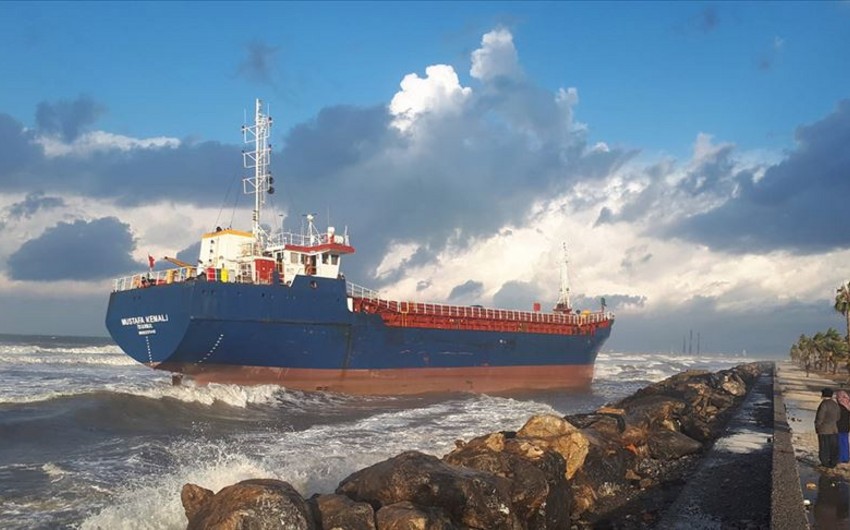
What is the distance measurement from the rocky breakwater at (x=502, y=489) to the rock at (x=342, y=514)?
1cm

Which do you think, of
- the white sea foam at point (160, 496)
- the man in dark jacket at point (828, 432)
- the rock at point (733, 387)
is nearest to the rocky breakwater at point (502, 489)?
the white sea foam at point (160, 496)

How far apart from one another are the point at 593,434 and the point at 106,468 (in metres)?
9.42

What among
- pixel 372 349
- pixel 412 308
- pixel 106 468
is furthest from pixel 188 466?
pixel 412 308

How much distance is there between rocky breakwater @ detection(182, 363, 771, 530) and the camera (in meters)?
5.82

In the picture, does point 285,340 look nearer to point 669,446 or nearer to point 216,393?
point 216,393

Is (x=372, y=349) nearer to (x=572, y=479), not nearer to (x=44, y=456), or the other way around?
(x=44, y=456)

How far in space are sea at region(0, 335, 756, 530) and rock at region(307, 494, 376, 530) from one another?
2.42 metres

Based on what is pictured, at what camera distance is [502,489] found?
7.09 meters

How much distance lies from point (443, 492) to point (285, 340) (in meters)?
19.3

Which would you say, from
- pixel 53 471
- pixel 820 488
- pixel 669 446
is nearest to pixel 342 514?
pixel 820 488

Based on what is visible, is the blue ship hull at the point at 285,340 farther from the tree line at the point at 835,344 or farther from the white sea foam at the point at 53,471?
the tree line at the point at 835,344

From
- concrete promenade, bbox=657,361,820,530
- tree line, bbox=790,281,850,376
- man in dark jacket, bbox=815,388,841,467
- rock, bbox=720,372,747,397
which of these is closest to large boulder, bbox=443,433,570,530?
concrete promenade, bbox=657,361,820,530

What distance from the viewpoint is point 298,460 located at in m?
11.8

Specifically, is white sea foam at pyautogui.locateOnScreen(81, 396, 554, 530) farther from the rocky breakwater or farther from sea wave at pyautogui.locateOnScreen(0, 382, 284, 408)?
sea wave at pyautogui.locateOnScreen(0, 382, 284, 408)
